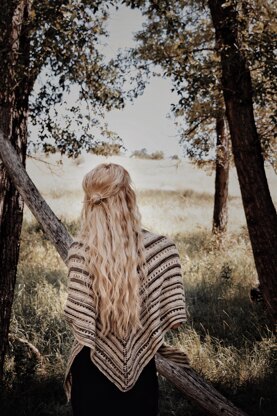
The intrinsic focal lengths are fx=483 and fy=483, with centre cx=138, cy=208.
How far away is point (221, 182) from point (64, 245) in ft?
35.8

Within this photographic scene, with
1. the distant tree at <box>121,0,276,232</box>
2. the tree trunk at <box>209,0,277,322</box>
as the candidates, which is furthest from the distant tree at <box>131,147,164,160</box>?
the tree trunk at <box>209,0,277,322</box>

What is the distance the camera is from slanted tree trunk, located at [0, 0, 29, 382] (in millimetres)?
5996

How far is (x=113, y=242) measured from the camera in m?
2.84

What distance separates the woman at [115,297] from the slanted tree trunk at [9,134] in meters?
3.24

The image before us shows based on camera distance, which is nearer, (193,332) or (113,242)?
(113,242)

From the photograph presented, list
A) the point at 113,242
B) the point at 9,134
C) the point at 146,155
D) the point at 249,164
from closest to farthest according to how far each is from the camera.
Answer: the point at 113,242
the point at 9,134
the point at 249,164
the point at 146,155

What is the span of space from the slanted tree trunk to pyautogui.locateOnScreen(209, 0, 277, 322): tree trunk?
103 inches

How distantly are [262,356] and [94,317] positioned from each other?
3825mm

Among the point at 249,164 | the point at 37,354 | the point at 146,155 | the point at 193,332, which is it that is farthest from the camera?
the point at 146,155

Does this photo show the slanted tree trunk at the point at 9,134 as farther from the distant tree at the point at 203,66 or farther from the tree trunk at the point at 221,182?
the tree trunk at the point at 221,182

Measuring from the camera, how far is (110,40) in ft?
27.2

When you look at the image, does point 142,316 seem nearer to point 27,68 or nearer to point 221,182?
point 27,68

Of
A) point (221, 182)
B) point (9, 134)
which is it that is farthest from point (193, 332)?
point (221, 182)

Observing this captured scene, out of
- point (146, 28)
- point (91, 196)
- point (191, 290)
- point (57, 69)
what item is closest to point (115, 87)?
point (57, 69)
